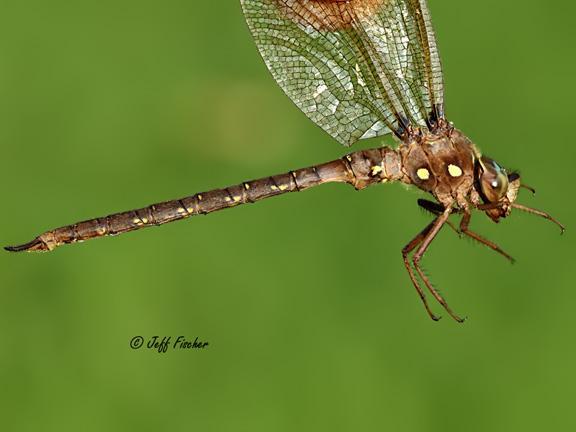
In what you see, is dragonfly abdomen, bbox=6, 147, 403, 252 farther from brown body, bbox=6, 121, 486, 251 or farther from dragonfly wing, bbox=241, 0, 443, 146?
dragonfly wing, bbox=241, 0, 443, 146

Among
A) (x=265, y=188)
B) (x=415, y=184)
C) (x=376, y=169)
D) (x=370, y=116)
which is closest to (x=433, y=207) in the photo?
(x=415, y=184)

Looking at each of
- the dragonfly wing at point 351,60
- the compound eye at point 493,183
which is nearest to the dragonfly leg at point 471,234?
the compound eye at point 493,183

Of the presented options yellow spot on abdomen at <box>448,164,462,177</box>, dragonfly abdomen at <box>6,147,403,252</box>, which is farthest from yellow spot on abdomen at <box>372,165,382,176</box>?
yellow spot on abdomen at <box>448,164,462,177</box>

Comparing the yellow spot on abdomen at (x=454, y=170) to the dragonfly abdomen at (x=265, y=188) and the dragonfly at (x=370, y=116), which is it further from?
the dragonfly abdomen at (x=265, y=188)

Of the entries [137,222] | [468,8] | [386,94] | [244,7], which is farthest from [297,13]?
[468,8]

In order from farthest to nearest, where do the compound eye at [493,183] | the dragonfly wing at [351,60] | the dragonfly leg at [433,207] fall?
the dragonfly wing at [351,60] < the dragonfly leg at [433,207] < the compound eye at [493,183]

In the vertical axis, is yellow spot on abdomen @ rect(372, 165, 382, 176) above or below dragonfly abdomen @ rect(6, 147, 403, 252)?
below

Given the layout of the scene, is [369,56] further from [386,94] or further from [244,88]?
[244,88]
